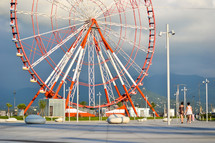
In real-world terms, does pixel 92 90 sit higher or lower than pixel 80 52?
lower

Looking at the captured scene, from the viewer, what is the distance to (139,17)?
57.2 metres

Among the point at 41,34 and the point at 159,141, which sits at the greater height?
the point at 41,34

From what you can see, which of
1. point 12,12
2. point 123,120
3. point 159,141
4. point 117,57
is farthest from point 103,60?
point 159,141

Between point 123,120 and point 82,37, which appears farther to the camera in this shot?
point 82,37

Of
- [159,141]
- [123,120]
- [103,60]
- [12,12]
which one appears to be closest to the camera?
[159,141]

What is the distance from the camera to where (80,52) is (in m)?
58.8

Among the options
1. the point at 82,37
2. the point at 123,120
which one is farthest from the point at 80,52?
the point at 123,120

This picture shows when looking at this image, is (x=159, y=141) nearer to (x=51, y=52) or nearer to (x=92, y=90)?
(x=51, y=52)

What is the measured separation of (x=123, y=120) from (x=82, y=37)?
25633mm

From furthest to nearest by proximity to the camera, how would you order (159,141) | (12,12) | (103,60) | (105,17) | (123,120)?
(103,60), (105,17), (12,12), (123,120), (159,141)

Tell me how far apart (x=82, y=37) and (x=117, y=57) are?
300 inches

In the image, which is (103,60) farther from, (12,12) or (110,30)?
(12,12)

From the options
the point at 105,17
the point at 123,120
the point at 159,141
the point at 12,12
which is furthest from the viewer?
the point at 105,17

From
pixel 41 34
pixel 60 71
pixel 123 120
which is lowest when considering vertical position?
pixel 123 120
